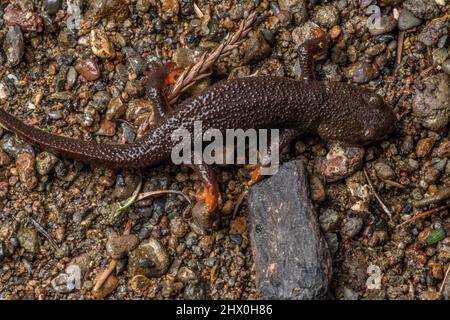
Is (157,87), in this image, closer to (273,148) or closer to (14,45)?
(273,148)

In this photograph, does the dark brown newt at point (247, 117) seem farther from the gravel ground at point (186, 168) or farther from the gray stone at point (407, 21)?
the gray stone at point (407, 21)

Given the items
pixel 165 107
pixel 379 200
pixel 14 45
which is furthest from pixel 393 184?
pixel 14 45

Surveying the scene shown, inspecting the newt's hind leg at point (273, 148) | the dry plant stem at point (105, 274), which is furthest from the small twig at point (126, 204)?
the newt's hind leg at point (273, 148)

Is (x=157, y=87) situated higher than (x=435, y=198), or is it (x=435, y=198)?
(x=157, y=87)

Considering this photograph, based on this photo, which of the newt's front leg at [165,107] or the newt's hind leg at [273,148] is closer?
the newt's front leg at [165,107]

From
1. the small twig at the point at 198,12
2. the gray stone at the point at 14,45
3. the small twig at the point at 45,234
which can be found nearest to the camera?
the small twig at the point at 45,234

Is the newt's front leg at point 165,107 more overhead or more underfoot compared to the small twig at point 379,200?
more overhead

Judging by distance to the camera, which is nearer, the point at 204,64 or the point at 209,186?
the point at 209,186
